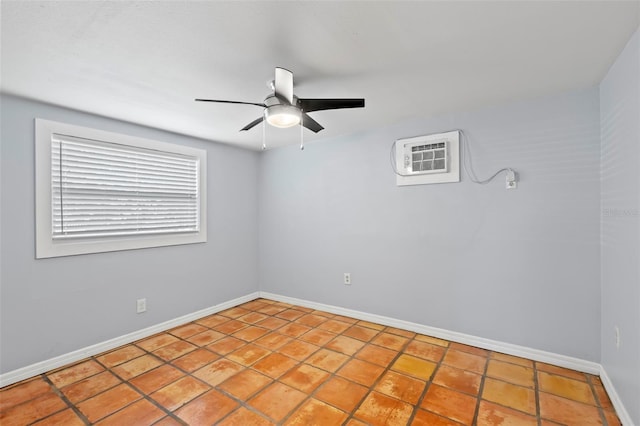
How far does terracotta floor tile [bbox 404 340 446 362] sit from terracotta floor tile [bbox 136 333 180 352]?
2.28m

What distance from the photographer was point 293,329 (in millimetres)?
3184

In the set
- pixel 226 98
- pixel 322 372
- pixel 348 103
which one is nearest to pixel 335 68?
pixel 348 103

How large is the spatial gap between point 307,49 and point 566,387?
286cm

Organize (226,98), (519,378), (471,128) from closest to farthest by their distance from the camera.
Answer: (519,378) < (226,98) < (471,128)

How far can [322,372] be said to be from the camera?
2.33 metres

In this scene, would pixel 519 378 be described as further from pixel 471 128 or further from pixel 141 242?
pixel 141 242

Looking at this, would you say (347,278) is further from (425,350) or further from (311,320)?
(425,350)

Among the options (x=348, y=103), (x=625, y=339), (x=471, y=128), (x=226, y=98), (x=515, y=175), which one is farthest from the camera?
(x=471, y=128)

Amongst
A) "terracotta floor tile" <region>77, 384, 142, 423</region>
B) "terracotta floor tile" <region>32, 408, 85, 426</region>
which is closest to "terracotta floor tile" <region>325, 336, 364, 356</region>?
"terracotta floor tile" <region>77, 384, 142, 423</region>

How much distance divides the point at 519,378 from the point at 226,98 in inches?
123

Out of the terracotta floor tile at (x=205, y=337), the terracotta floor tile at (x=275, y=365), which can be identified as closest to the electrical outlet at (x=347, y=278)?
the terracotta floor tile at (x=275, y=365)

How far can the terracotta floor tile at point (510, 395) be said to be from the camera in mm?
1909

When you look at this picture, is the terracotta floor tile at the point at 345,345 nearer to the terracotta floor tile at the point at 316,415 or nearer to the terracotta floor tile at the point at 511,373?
the terracotta floor tile at the point at 316,415

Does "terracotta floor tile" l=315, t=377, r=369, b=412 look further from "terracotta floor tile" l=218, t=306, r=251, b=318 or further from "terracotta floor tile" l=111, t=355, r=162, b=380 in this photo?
"terracotta floor tile" l=218, t=306, r=251, b=318
